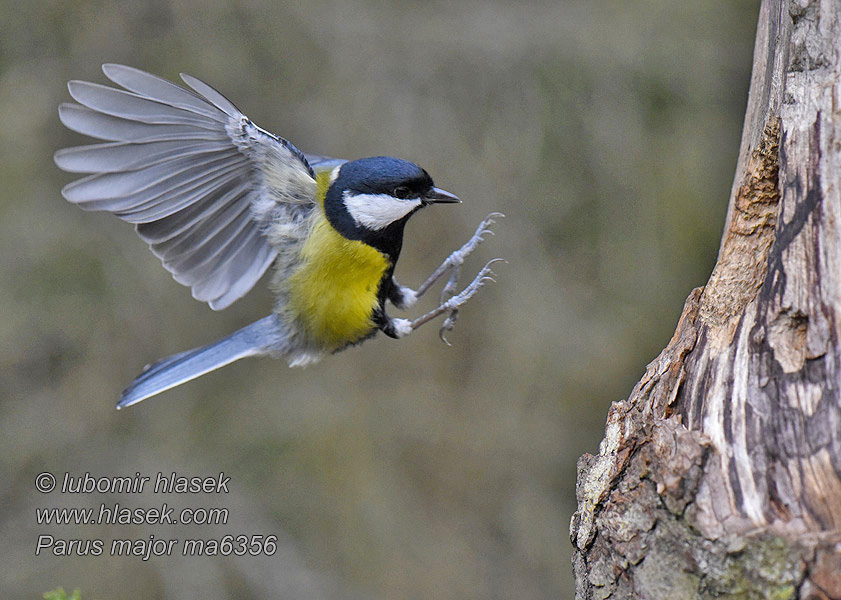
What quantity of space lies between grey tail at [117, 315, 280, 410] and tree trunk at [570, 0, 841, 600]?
1302mm

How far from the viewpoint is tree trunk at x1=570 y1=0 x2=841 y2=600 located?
4.30 feet

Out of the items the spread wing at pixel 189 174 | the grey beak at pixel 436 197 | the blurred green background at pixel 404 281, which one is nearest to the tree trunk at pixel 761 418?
the grey beak at pixel 436 197

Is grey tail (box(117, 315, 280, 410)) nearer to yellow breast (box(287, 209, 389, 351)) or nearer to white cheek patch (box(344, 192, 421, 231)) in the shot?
yellow breast (box(287, 209, 389, 351))

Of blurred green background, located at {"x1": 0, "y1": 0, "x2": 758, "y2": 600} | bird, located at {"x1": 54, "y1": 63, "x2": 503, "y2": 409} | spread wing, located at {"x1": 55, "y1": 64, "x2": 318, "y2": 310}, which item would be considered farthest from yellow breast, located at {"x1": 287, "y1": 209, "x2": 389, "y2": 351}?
blurred green background, located at {"x1": 0, "y1": 0, "x2": 758, "y2": 600}

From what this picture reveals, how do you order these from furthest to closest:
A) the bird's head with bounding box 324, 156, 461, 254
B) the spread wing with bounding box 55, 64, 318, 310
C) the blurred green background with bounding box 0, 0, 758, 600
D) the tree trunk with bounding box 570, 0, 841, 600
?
the blurred green background with bounding box 0, 0, 758, 600
the bird's head with bounding box 324, 156, 461, 254
the spread wing with bounding box 55, 64, 318, 310
the tree trunk with bounding box 570, 0, 841, 600

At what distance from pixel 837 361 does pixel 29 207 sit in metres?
3.25

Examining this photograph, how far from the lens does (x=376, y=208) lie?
7.77ft

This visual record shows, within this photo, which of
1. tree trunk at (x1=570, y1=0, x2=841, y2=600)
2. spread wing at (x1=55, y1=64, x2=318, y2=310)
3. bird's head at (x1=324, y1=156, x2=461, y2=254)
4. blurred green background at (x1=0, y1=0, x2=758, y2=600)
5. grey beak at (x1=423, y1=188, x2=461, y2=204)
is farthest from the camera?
blurred green background at (x1=0, y1=0, x2=758, y2=600)

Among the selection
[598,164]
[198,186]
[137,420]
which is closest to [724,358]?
[198,186]

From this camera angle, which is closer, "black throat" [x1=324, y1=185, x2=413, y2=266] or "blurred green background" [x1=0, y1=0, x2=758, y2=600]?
"black throat" [x1=324, y1=185, x2=413, y2=266]

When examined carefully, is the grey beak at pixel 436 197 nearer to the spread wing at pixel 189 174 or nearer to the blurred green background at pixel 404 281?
the spread wing at pixel 189 174

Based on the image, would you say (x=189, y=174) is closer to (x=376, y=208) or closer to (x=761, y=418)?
(x=376, y=208)

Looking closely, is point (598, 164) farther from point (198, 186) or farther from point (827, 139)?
point (827, 139)

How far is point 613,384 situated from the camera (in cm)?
396
